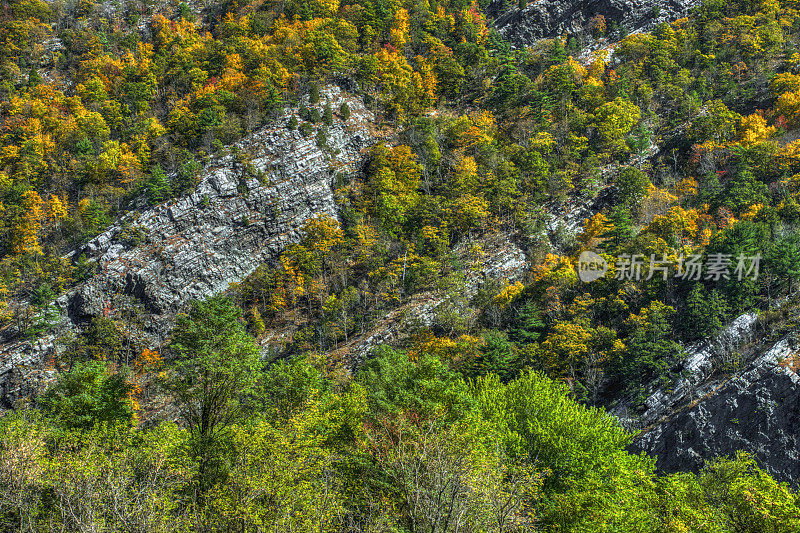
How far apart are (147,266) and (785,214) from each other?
60665 millimetres

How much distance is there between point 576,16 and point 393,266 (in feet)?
201

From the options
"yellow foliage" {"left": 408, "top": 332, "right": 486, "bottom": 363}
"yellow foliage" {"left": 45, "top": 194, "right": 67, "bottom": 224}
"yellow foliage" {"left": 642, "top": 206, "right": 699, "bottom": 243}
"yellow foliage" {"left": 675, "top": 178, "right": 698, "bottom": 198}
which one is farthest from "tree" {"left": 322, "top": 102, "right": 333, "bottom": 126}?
"yellow foliage" {"left": 675, "top": 178, "right": 698, "bottom": 198}

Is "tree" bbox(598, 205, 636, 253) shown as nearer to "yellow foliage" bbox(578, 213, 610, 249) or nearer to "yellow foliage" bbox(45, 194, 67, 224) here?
"yellow foliage" bbox(578, 213, 610, 249)

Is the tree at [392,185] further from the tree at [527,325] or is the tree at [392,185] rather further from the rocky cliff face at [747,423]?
the rocky cliff face at [747,423]

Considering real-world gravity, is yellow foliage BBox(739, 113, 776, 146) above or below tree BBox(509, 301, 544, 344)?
above

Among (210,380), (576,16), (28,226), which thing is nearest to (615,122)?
(576,16)

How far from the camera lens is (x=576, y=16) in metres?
89.3

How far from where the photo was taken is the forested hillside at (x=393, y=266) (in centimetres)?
1805

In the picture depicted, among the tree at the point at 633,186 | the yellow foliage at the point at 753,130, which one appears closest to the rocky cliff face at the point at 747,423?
the tree at the point at 633,186

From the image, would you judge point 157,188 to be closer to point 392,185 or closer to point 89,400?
point 392,185

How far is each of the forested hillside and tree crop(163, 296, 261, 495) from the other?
0.41 feet

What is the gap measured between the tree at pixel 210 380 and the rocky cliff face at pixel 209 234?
1426 inches

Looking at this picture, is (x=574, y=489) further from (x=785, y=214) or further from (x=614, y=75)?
(x=614, y=75)

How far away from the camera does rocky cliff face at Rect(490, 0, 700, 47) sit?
83062mm
